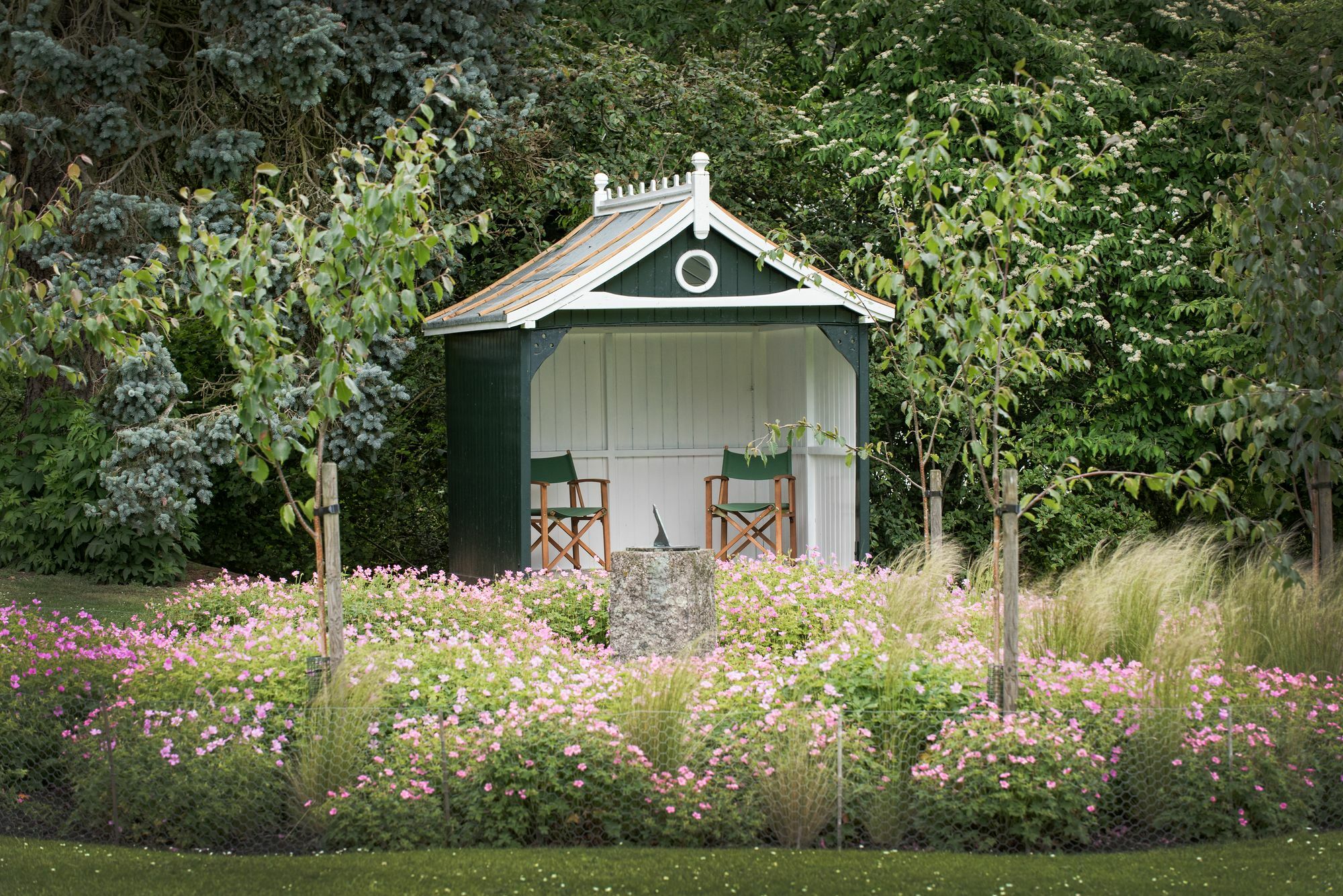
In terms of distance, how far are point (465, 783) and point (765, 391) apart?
23.2ft

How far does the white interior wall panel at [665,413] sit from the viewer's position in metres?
11.5

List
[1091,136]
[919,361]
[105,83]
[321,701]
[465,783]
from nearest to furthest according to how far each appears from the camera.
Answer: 1. [465,783]
2. [321,701]
3. [919,361]
4. [105,83]
5. [1091,136]

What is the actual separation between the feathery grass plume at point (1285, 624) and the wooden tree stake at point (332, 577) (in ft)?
12.9

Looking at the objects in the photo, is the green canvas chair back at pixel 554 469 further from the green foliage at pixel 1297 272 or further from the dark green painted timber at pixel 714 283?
the green foliage at pixel 1297 272

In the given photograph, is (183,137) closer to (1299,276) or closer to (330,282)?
(330,282)

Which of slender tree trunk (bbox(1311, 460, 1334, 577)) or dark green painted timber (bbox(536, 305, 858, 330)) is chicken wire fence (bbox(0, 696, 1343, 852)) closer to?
slender tree trunk (bbox(1311, 460, 1334, 577))

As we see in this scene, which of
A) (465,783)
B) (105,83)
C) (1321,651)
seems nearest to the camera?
(465,783)

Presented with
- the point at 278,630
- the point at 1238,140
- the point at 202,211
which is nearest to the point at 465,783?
the point at 278,630

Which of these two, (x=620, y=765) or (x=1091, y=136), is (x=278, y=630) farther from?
(x=1091, y=136)

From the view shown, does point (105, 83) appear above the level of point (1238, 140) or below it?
above

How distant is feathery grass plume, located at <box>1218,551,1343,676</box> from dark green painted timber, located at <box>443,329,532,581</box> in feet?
14.5

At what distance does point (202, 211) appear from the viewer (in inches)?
450

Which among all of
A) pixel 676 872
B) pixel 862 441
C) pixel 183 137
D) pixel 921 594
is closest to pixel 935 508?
pixel 921 594

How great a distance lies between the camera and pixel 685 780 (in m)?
5.34
